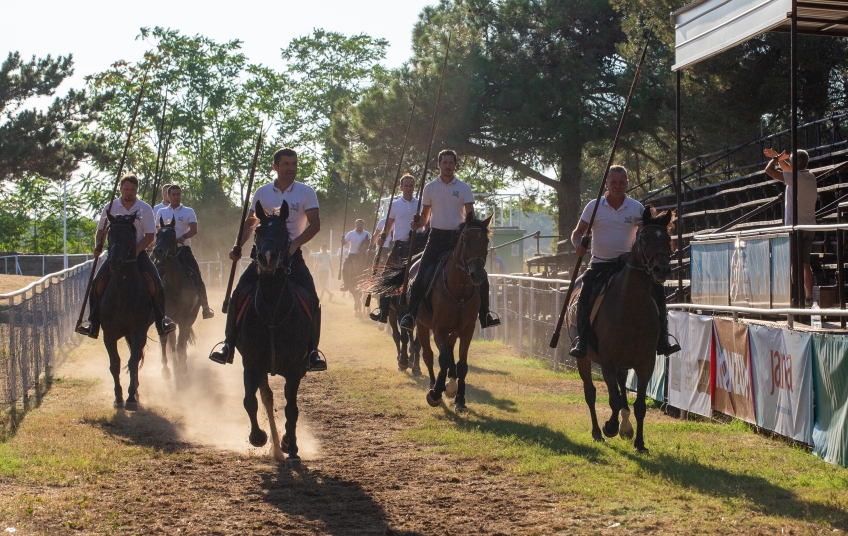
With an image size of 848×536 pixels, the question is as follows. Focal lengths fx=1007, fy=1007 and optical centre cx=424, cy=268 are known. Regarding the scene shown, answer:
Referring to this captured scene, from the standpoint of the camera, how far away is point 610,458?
8984mm

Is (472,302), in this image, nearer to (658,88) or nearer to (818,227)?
(818,227)

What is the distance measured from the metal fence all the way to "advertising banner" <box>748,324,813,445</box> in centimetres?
834

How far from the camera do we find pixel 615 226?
1009 cm

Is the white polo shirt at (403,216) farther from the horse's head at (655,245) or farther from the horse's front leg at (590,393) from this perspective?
the horse's head at (655,245)

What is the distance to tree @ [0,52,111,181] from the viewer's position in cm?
3027

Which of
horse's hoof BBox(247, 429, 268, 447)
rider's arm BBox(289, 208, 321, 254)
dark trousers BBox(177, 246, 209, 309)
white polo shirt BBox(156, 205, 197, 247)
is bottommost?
horse's hoof BBox(247, 429, 268, 447)

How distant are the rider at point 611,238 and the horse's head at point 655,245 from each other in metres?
0.62

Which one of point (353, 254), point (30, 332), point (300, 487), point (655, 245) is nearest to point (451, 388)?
point (655, 245)

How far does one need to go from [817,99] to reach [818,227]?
14334 millimetres

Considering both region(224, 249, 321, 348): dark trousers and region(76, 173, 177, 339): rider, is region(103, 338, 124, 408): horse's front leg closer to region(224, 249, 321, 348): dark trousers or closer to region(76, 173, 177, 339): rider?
region(76, 173, 177, 339): rider

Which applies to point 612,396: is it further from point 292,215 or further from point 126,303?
point 126,303

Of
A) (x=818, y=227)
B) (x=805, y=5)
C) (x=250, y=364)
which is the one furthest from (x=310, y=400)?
(x=805, y=5)

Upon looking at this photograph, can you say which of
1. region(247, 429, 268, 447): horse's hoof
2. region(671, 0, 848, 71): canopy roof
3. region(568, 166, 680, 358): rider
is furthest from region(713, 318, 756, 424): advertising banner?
region(247, 429, 268, 447): horse's hoof

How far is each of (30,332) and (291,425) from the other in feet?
20.2
